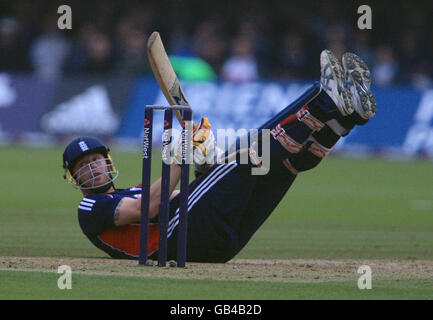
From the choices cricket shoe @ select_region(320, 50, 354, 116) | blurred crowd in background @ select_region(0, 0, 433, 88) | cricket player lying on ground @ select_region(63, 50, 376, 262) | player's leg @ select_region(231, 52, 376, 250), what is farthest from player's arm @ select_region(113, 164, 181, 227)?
blurred crowd in background @ select_region(0, 0, 433, 88)

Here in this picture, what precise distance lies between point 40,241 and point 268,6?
18.6 metres

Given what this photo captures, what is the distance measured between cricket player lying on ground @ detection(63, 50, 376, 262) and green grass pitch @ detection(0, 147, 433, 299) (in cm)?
62

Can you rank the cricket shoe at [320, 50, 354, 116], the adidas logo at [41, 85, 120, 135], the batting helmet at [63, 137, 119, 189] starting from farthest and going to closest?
the adidas logo at [41, 85, 120, 135] → the batting helmet at [63, 137, 119, 189] → the cricket shoe at [320, 50, 354, 116]

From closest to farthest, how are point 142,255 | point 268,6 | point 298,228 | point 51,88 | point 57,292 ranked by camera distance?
1. point 57,292
2. point 142,255
3. point 298,228
4. point 51,88
5. point 268,6

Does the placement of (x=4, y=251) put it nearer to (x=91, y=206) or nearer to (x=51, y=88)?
(x=91, y=206)

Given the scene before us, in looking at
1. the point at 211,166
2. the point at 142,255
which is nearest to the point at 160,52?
the point at 211,166

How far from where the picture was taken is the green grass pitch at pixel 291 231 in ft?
21.8

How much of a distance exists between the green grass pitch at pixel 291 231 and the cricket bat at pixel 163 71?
5.17 feet

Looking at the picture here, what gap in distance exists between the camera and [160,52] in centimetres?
782

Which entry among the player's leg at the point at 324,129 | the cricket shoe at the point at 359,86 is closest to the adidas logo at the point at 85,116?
the player's leg at the point at 324,129

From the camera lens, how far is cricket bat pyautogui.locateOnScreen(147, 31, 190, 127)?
25.3 ft
